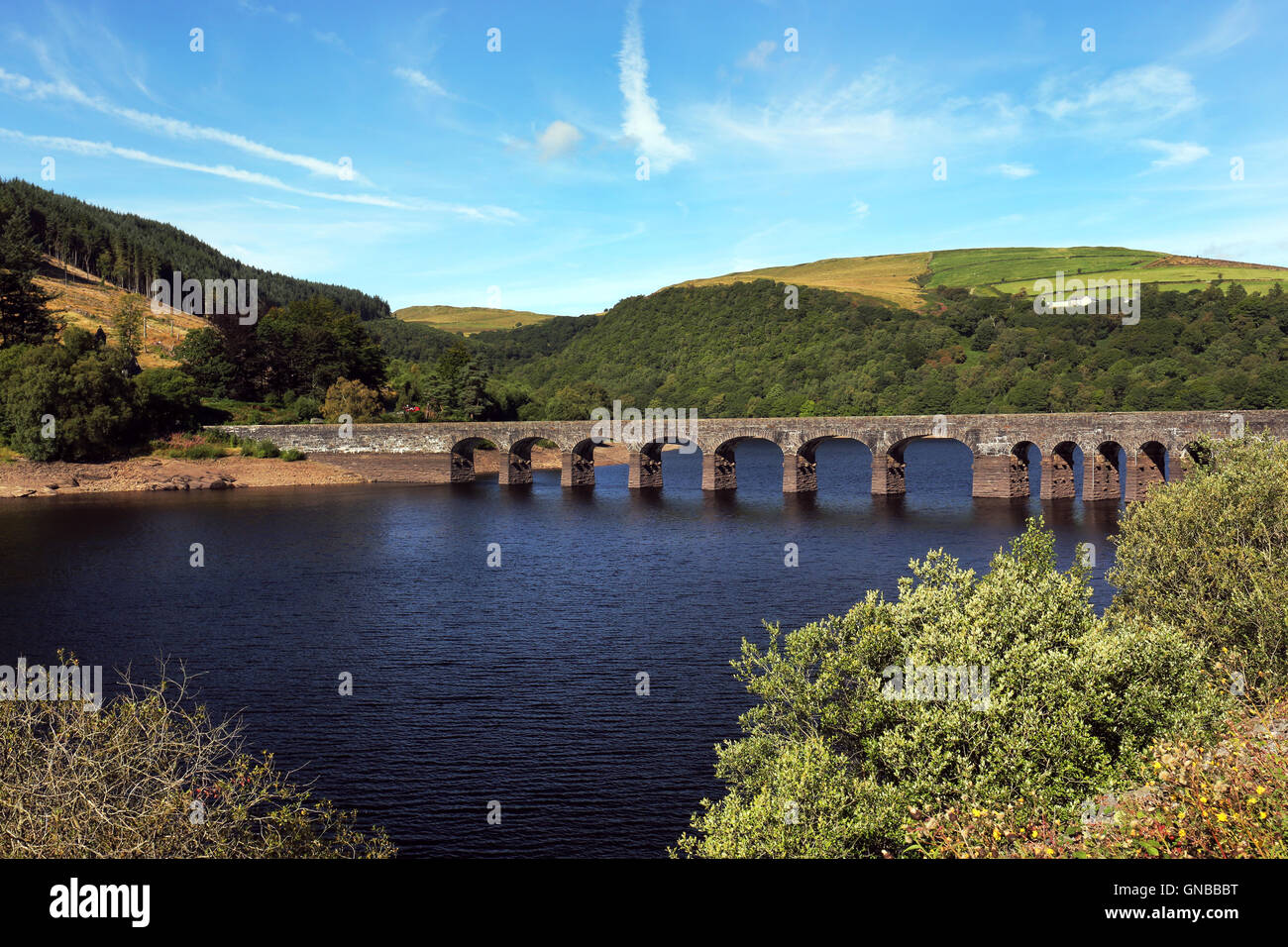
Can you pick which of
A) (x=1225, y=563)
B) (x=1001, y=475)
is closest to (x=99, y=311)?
(x=1001, y=475)

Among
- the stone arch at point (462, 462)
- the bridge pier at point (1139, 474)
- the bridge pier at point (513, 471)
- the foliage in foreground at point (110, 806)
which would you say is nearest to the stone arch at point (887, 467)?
the bridge pier at point (1139, 474)

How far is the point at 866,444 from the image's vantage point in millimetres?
80562

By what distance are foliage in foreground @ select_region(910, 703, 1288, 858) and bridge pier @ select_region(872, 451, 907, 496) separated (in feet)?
214

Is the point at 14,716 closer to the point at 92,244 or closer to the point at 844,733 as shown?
the point at 844,733

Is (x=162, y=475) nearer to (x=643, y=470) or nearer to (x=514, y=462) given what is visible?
(x=514, y=462)

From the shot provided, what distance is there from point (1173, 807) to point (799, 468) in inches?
2824

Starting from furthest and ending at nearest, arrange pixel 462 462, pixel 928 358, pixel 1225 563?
pixel 928 358 < pixel 462 462 < pixel 1225 563

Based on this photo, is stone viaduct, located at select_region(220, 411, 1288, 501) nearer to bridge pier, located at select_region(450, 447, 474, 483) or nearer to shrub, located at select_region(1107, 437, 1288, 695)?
bridge pier, located at select_region(450, 447, 474, 483)

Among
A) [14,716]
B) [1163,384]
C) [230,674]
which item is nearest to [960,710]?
[14,716]

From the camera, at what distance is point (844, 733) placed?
17.2m

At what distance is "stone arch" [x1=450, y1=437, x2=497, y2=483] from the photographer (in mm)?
99463

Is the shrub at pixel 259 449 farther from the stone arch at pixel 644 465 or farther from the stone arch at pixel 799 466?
the stone arch at pixel 799 466

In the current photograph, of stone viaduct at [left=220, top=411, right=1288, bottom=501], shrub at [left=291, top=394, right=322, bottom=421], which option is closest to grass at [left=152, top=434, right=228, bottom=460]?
stone viaduct at [left=220, top=411, right=1288, bottom=501]

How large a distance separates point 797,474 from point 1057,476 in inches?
855
